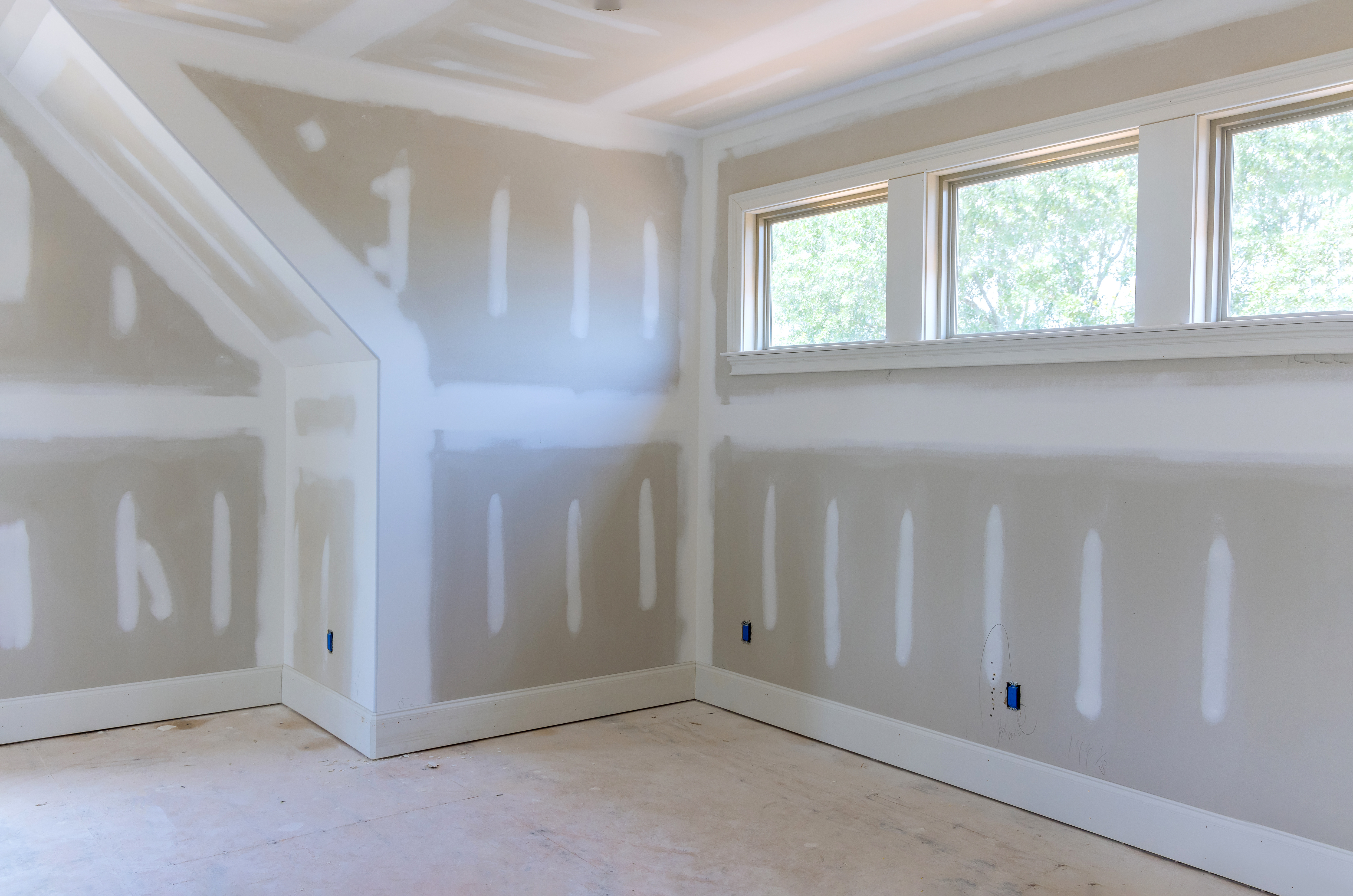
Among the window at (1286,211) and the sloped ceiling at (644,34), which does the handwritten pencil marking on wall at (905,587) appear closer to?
the window at (1286,211)

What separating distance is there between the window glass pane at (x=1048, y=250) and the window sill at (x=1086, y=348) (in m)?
0.12

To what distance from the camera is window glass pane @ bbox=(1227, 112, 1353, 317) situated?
2877 millimetres

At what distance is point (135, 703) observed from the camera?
14.3 feet

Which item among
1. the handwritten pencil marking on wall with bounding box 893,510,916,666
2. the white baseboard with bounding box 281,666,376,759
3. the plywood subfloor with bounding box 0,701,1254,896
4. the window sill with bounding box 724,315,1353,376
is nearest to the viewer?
the window sill with bounding box 724,315,1353,376

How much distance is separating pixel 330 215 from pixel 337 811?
2.23 m

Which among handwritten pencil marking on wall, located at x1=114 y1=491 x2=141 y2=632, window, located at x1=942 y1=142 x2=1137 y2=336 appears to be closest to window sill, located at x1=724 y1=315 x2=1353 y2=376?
window, located at x1=942 y1=142 x2=1137 y2=336

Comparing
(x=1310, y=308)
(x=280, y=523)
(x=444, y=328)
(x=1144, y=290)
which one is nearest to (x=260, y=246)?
(x=444, y=328)

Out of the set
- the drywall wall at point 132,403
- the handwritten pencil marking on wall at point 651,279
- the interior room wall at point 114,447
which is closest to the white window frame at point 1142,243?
the handwritten pencil marking on wall at point 651,279

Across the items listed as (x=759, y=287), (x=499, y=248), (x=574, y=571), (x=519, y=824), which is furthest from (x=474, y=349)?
(x=519, y=824)

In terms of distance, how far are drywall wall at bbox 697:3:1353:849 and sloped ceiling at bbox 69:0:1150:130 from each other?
0.26 meters

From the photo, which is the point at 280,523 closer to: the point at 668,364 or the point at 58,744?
the point at 58,744

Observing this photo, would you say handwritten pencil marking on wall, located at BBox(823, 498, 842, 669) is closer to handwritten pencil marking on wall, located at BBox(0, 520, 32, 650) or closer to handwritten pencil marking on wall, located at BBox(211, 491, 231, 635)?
handwritten pencil marking on wall, located at BBox(211, 491, 231, 635)

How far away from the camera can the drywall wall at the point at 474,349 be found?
12.3 feet

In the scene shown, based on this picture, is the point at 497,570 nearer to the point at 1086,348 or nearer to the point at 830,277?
the point at 830,277
